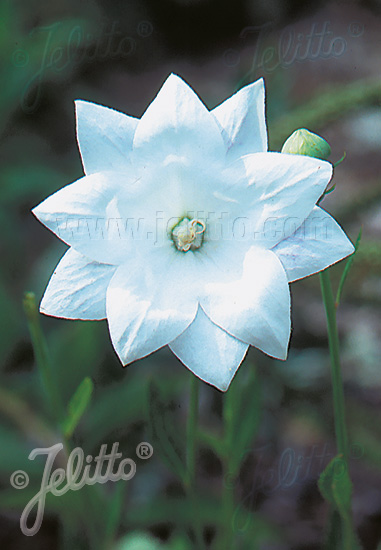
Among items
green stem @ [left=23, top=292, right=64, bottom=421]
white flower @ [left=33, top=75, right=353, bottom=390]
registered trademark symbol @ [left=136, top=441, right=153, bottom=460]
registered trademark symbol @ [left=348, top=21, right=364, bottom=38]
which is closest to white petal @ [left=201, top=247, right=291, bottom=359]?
white flower @ [left=33, top=75, right=353, bottom=390]

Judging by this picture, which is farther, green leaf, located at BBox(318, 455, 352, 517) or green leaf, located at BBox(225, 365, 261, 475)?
green leaf, located at BBox(225, 365, 261, 475)

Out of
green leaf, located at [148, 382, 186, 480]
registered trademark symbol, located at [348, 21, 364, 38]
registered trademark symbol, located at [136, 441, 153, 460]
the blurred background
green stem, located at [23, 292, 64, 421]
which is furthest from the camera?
registered trademark symbol, located at [348, 21, 364, 38]

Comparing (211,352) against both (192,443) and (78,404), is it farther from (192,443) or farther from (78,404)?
(78,404)

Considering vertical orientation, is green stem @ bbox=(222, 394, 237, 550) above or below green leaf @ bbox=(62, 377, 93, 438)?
below

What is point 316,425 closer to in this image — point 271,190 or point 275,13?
point 271,190

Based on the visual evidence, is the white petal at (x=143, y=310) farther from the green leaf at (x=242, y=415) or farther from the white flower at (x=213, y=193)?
the green leaf at (x=242, y=415)

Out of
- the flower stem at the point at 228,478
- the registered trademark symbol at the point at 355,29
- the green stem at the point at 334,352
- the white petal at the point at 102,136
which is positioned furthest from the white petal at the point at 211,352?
the registered trademark symbol at the point at 355,29

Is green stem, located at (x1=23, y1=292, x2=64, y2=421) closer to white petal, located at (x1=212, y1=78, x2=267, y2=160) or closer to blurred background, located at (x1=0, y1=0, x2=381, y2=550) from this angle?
blurred background, located at (x1=0, y1=0, x2=381, y2=550)
